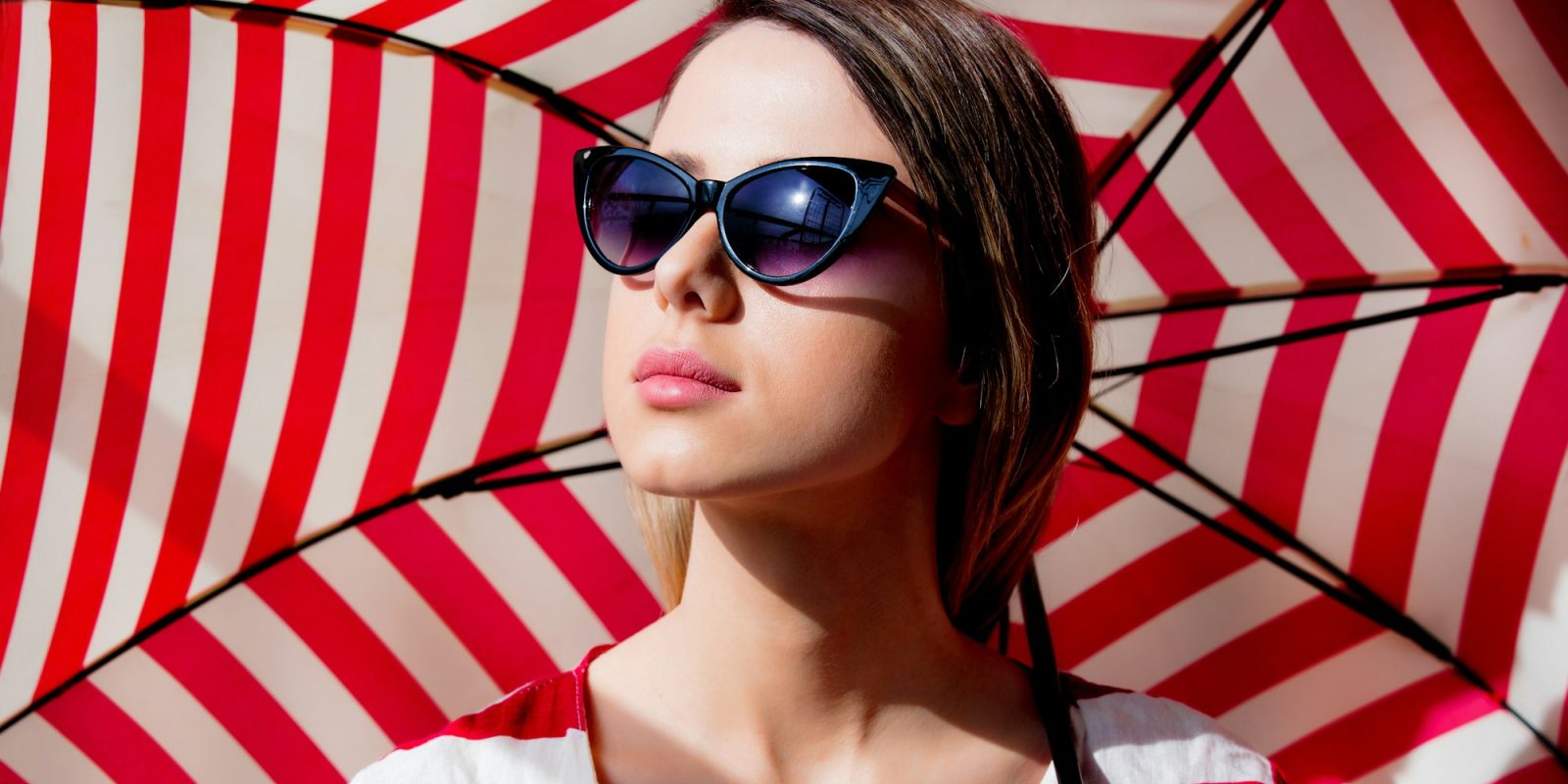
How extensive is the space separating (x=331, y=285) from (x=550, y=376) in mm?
398

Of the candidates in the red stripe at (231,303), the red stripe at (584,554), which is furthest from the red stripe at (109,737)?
the red stripe at (584,554)

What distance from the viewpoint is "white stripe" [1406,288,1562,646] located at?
7.02ft

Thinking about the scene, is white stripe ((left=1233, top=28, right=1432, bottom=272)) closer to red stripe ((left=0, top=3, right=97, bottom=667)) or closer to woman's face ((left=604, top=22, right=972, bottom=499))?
woman's face ((left=604, top=22, right=972, bottom=499))

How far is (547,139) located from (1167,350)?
1175 mm

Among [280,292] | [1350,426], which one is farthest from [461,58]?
[1350,426]

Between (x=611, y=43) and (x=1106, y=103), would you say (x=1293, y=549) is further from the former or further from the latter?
(x=611, y=43)

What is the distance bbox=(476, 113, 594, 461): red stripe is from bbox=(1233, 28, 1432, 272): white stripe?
3.78ft

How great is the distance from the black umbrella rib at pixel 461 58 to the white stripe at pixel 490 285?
3cm

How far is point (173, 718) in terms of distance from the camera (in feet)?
6.46

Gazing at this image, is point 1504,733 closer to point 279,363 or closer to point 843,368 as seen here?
point 843,368

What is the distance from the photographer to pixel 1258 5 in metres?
2.07

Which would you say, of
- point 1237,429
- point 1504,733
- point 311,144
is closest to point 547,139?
point 311,144

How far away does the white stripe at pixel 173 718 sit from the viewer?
1926 mm

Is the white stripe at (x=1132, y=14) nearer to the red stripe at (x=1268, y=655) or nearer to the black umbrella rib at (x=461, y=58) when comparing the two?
the black umbrella rib at (x=461, y=58)
